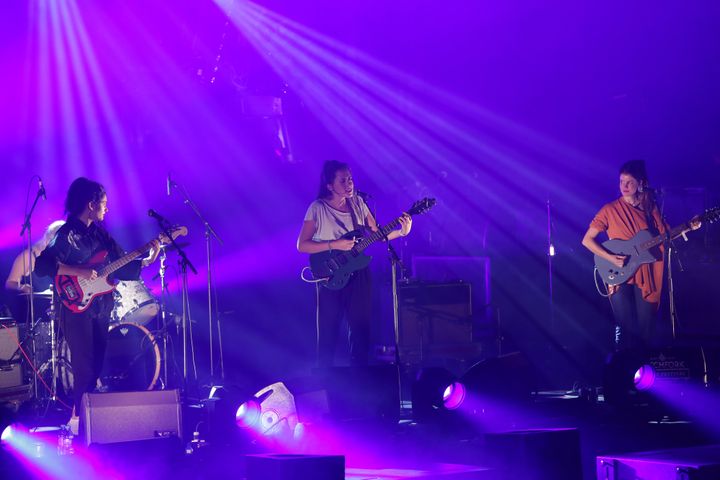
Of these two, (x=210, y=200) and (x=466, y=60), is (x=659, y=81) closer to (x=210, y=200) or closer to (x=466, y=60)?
(x=466, y=60)

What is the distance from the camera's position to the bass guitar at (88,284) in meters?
5.81

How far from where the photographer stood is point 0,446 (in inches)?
209

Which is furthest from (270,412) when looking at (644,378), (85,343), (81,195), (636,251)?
(636,251)

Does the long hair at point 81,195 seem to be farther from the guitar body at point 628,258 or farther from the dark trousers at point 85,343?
the guitar body at point 628,258

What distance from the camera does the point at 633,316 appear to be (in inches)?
263

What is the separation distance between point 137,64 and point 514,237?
205 inches

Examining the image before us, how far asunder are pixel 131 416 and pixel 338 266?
5.76 ft

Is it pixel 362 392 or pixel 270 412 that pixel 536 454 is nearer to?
pixel 362 392

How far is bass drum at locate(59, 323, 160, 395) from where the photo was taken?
8328 mm

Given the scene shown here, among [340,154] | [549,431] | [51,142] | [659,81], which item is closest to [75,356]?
[549,431]

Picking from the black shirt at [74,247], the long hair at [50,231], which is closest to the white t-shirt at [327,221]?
the black shirt at [74,247]

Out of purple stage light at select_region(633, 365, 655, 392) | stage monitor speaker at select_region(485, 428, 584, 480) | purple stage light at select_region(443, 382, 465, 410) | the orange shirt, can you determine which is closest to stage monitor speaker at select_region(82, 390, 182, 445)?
purple stage light at select_region(443, 382, 465, 410)

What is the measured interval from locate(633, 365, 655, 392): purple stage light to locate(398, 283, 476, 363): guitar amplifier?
269 cm

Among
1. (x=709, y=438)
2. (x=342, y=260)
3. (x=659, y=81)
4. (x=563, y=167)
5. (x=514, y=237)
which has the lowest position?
(x=709, y=438)
